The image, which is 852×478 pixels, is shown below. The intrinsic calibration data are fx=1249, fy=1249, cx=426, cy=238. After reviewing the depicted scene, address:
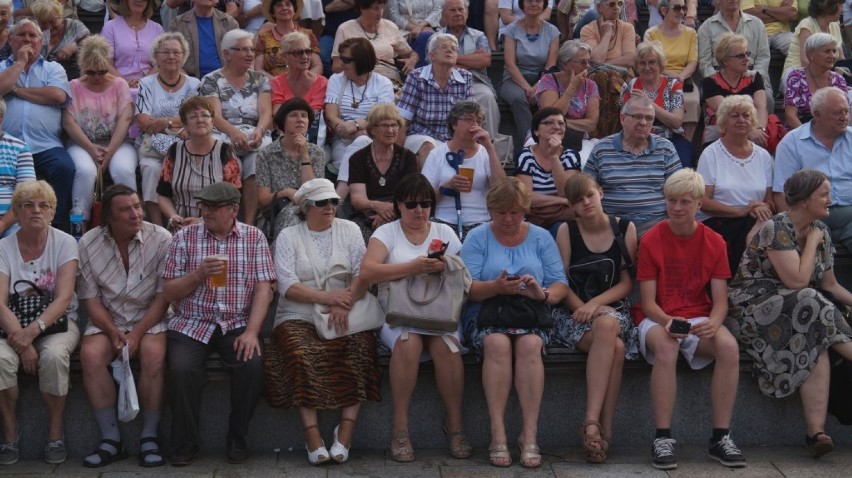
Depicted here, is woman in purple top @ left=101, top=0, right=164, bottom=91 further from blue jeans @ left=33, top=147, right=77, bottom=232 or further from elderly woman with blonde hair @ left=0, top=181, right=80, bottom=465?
elderly woman with blonde hair @ left=0, top=181, right=80, bottom=465

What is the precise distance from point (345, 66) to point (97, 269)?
2.76 metres

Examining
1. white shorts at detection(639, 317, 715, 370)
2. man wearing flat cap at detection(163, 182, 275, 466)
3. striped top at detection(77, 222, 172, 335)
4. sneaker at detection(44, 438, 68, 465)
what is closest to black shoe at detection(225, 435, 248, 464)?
man wearing flat cap at detection(163, 182, 275, 466)

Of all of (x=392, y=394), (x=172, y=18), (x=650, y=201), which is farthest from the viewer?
(x=172, y=18)

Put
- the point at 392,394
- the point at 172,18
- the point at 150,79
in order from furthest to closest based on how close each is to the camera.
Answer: the point at 172,18
the point at 150,79
the point at 392,394

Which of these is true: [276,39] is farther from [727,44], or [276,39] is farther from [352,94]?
[727,44]

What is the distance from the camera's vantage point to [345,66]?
850 centimetres

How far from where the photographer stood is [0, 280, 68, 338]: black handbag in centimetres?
618

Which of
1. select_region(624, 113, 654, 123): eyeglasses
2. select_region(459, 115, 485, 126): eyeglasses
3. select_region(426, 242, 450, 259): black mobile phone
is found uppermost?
select_region(624, 113, 654, 123): eyeglasses

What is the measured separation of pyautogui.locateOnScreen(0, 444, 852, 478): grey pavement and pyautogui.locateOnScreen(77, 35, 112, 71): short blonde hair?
2841mm

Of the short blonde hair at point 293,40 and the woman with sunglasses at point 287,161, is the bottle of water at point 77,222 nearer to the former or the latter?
the woman with sunglasses at point 287,161

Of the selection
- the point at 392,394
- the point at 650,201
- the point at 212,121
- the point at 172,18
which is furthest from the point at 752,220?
the point at 172,18

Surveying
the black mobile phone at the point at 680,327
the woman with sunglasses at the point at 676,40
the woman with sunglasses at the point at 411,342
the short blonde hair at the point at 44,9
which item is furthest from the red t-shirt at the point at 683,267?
the short blonde hair at the point at 44,9

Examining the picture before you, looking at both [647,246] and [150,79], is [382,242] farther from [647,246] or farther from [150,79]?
[150,79]

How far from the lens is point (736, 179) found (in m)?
7.51
